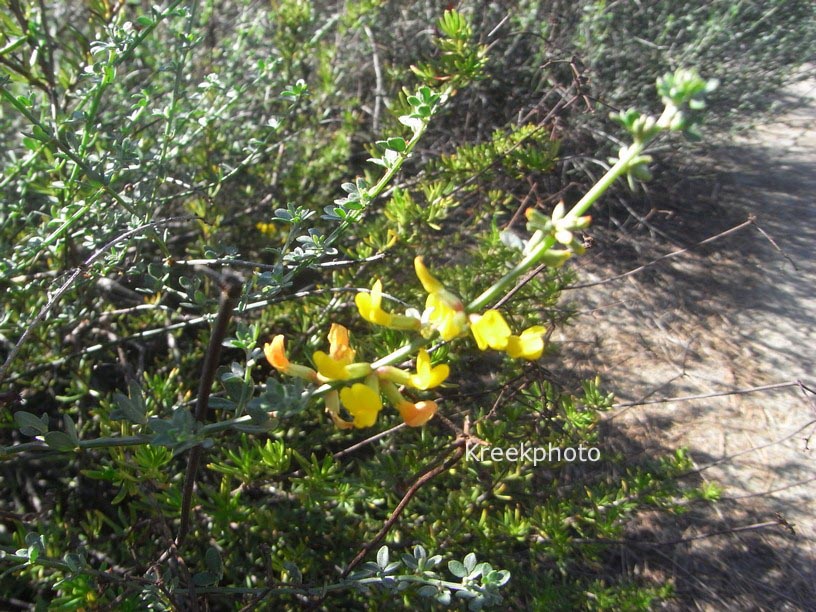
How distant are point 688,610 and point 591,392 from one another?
2.92 feet

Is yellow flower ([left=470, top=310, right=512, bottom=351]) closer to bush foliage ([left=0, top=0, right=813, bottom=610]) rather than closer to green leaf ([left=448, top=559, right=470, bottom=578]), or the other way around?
bush foliage ([left=0, top=0, right=813, bottom=610])

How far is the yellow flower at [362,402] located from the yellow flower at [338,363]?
2cm

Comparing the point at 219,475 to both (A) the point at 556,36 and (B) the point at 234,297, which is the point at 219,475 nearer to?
(B) the point at 234,297

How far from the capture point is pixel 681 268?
3.12 metres

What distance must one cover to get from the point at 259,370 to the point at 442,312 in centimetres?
122

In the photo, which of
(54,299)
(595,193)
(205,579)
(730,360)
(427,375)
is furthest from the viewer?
(730,360)

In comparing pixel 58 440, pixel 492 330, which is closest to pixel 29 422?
pixel 58 440

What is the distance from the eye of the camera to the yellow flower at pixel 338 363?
676 mm

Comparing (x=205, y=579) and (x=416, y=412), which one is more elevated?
(x=416, y=412)

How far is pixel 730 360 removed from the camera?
2705 millimetres

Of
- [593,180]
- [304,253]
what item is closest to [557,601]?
[304,253]

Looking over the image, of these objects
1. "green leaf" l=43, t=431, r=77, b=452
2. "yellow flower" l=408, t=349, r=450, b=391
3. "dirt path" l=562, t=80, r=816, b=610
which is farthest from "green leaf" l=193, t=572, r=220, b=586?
"dirt path" l=562, t=80, r=816, b=610

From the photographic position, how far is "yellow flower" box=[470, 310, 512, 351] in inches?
24.2

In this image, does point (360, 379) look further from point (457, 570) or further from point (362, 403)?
point (457, 570)
